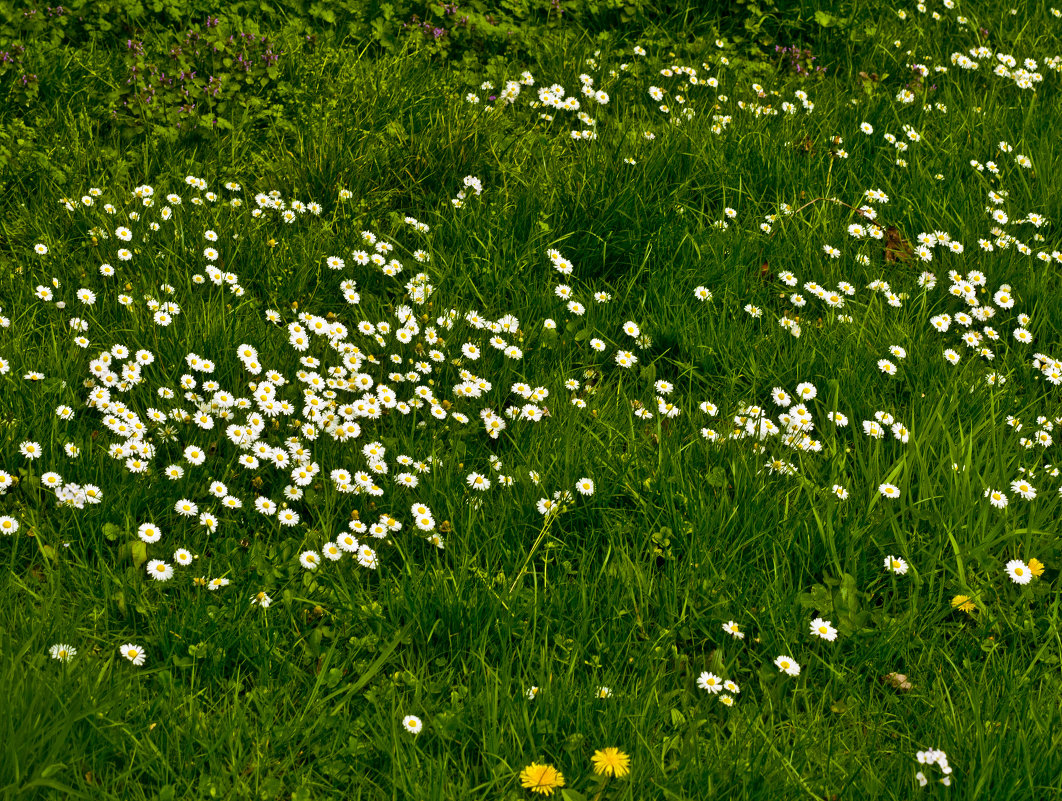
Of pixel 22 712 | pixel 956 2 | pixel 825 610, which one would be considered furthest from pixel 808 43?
pixel 22 712

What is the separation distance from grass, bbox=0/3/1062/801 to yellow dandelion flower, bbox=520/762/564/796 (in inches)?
1.4

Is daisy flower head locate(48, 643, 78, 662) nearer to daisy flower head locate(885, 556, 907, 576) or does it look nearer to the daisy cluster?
the daisy cluster

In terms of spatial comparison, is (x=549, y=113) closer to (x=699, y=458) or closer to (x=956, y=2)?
(x=699, y=458)

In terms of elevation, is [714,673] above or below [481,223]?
below

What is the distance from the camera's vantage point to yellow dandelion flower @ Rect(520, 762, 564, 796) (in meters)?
2.25

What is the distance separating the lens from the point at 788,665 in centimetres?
260

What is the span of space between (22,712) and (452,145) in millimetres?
2913

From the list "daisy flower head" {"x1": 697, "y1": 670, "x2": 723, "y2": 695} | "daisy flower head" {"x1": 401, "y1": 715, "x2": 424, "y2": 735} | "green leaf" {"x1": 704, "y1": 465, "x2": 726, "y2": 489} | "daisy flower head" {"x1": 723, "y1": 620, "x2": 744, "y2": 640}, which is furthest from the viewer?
"green leaf" {"x1": 704, "y1": 465, "x2": 726, "y2": 489}

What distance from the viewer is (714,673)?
2.63 metres

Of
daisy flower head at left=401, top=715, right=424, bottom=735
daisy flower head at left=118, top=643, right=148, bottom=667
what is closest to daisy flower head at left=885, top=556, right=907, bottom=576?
daisy flower head at left=401, top=715, right=424, bottom=735

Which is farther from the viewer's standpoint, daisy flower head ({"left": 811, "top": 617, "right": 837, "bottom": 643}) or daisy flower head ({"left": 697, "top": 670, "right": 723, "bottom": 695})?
daisy flower head ({"left": 811, "top": 617, "right": 837, "bottom": 643})

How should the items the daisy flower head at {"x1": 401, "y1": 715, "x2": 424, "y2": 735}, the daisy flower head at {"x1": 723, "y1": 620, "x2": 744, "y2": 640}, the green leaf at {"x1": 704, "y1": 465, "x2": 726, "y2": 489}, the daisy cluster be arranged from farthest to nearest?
the green leaf at {"x1": 704, "y1": 465, "x2": 726, "y2": 489}, the daisy cluster, the daisy flower head at {"x1": 723, "y1": 620, "x2": 744, "y2": 640}, the daisy flower head at {"x1": 401, "y1": 715, "x2": 424, "y2": 735}

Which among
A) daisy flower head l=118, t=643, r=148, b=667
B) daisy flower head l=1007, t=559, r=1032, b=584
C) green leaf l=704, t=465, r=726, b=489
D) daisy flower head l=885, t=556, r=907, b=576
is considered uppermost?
green leaf l=704, t=465, r=726, b=489

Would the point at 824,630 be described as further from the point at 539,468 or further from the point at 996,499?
the point at 539,468
